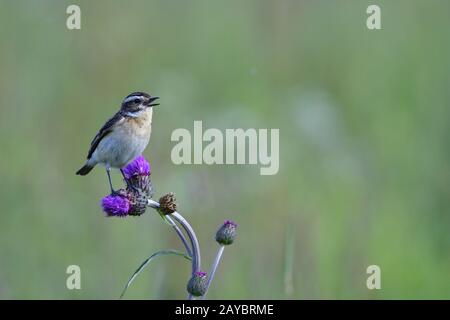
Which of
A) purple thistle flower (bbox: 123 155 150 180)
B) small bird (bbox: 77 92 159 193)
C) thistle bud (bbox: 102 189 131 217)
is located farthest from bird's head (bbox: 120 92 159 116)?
thistle bud (bbox: 102 189 131 217)

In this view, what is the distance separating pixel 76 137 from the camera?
1011 centimetres

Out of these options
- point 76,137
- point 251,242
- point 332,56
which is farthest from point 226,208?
point 332,56

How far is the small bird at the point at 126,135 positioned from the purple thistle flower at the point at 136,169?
0.25 metres

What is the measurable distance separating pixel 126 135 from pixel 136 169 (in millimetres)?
670

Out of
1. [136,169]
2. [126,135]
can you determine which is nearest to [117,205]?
[136,169]

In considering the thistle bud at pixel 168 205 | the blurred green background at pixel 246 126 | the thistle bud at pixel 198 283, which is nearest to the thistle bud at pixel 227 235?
the thistle bud at pixel 168 205

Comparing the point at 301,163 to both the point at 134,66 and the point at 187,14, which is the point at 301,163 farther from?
the point at 187,14

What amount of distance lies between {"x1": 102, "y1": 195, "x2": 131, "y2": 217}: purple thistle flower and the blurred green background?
4.56 ft

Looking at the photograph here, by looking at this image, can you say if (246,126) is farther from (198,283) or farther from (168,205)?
(198,283)

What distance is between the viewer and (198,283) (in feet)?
16.8

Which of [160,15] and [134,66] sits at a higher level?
[160,15]
